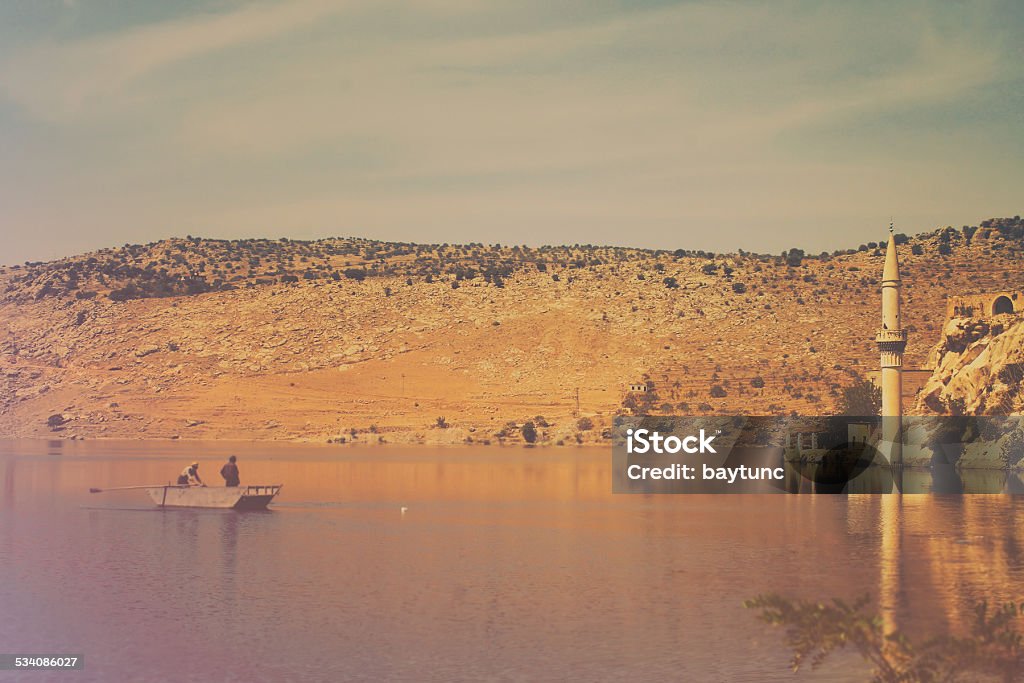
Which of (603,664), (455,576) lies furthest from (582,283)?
(603,664)

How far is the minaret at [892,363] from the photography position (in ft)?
204

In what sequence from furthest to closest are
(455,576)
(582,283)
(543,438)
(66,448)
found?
(582,283) → (543,438) → (66,448) → (455,576)

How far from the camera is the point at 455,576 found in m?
26.0

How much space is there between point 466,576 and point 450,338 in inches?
2792

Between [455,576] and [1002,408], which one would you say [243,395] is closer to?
[1002,408]

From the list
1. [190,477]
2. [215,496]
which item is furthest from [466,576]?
[190,477]

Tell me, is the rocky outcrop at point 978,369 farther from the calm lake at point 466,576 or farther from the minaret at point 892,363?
the calm lake at point 466,576

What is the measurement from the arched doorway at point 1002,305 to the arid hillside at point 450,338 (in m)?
12.6

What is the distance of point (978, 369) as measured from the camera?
6294 centimetres

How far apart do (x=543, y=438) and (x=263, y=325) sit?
3196cm

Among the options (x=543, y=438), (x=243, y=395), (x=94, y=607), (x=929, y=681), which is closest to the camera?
(x=929, y=681)

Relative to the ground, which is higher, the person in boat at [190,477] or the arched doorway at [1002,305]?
the arched doorway at [1002,305]
